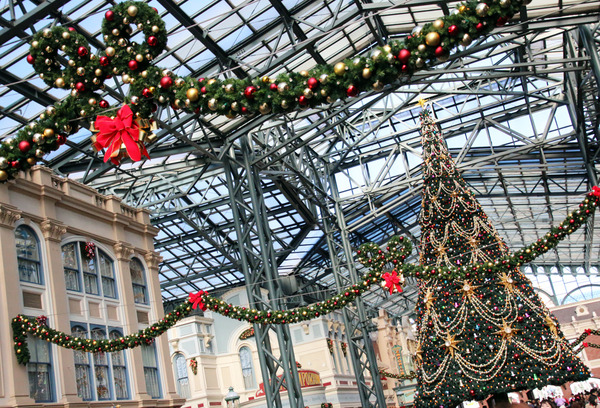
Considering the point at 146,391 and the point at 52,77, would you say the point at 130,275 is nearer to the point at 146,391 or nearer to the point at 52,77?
the point at 146,391

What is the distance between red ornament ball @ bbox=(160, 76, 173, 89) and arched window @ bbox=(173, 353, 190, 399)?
25090mm

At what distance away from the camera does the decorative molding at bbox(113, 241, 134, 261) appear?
18.3 meters

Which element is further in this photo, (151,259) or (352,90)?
(151,259)

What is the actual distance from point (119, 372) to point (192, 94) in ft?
41.4

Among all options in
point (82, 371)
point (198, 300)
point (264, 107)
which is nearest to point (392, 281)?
point (198, 300)

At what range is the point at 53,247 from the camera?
15.7 m

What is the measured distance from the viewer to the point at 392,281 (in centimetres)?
1145

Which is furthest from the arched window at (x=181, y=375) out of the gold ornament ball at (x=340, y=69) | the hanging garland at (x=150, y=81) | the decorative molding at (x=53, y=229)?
the gold ornament ball at (x=340, y=69)

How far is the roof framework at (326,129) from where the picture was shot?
49.3 feet

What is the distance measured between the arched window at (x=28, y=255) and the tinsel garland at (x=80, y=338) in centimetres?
120

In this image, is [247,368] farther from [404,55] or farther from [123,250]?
[404,55]

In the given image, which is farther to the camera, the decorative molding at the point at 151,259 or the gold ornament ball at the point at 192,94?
the decorative molding at the point at 151,259

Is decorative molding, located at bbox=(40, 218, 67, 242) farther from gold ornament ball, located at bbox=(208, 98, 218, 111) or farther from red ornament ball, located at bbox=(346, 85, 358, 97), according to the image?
red ornament ball, located at bbox=(346, 85, 358, 97)

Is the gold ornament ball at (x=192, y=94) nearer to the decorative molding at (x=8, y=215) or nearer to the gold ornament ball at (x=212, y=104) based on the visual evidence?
the gold ornament ball at (x=212, y=104)
